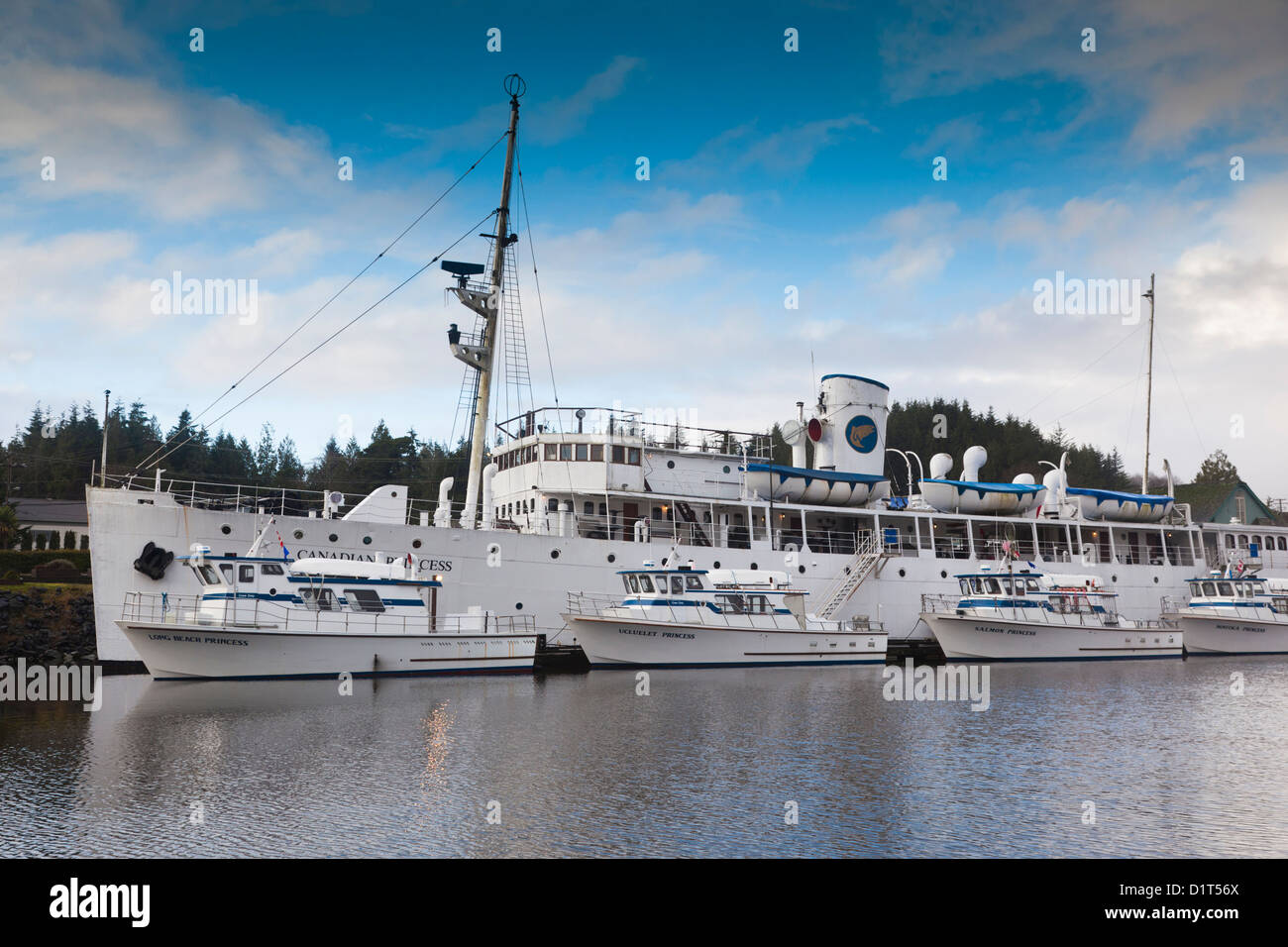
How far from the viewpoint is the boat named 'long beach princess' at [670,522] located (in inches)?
1108

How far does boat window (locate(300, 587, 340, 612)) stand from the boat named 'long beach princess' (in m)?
2.28

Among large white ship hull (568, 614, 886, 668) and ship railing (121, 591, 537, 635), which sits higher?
ship railing (121, 591, 537, 635)

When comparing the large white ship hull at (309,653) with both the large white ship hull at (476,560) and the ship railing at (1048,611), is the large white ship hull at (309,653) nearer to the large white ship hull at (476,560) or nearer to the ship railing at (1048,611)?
the large white ship hull at (476,560)

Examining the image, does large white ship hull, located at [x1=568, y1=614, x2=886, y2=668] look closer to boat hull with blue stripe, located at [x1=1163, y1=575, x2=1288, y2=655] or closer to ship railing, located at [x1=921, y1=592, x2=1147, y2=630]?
ship railing, located at [x1=921, y1=592, x2=1147, y2=630]

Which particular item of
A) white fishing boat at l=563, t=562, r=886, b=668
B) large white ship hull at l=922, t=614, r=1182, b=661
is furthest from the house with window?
large white ship hull at l=922, t=614, r=1182, b=661

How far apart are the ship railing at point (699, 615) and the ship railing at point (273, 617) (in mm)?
3253

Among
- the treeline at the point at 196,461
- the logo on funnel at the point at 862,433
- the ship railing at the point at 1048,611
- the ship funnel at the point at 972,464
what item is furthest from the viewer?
the treeline at the point at 196,461

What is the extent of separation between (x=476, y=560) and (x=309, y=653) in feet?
20.2

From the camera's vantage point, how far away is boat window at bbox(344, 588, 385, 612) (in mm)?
27016

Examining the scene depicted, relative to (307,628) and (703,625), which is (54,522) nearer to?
(307,628)

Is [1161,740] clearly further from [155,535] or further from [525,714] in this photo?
[155,535]

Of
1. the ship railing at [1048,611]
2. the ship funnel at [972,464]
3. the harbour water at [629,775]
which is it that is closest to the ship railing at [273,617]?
the harbour water at [629,775]
